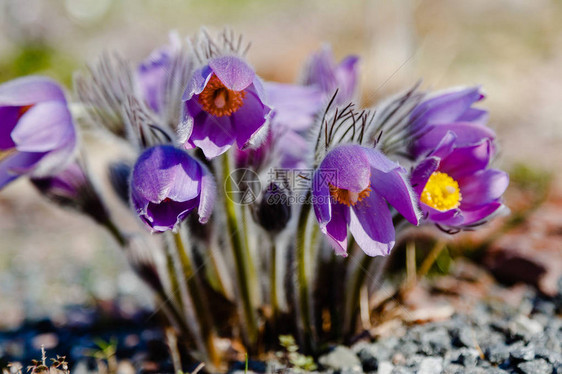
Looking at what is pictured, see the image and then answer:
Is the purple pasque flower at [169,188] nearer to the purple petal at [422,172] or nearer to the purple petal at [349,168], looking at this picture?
the purple petal at [349,168]

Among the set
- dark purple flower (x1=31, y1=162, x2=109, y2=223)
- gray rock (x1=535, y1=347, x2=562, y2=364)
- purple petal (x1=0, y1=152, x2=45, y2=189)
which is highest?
Answer: purple petal (x1=0, y1=152, x2=45, y2=189)

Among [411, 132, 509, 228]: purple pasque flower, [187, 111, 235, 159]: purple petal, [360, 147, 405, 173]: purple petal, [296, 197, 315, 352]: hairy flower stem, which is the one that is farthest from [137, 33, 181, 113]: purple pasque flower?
[411, 132, 509, 228]: purple pasque flower

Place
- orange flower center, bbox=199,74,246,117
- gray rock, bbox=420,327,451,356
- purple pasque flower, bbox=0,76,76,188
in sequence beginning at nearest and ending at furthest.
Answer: orange flower center, bbox=199,74,246,117 < purple pasque flower, bbox=0,76,76,188 < gray rock, bbox=420,327,451,356

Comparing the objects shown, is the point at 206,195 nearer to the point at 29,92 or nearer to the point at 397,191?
the point at 397,191

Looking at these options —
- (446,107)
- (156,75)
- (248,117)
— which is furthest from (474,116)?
(156,75)

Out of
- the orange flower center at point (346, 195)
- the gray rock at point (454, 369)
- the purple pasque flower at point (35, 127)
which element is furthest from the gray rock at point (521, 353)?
the purple pasque flower at point (35, 127)

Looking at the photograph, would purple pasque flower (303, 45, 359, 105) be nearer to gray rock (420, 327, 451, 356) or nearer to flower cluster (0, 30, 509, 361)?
flower cluster (0, 30, 509, 361)

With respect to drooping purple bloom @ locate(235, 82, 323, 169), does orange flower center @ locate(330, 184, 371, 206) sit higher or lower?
lower
